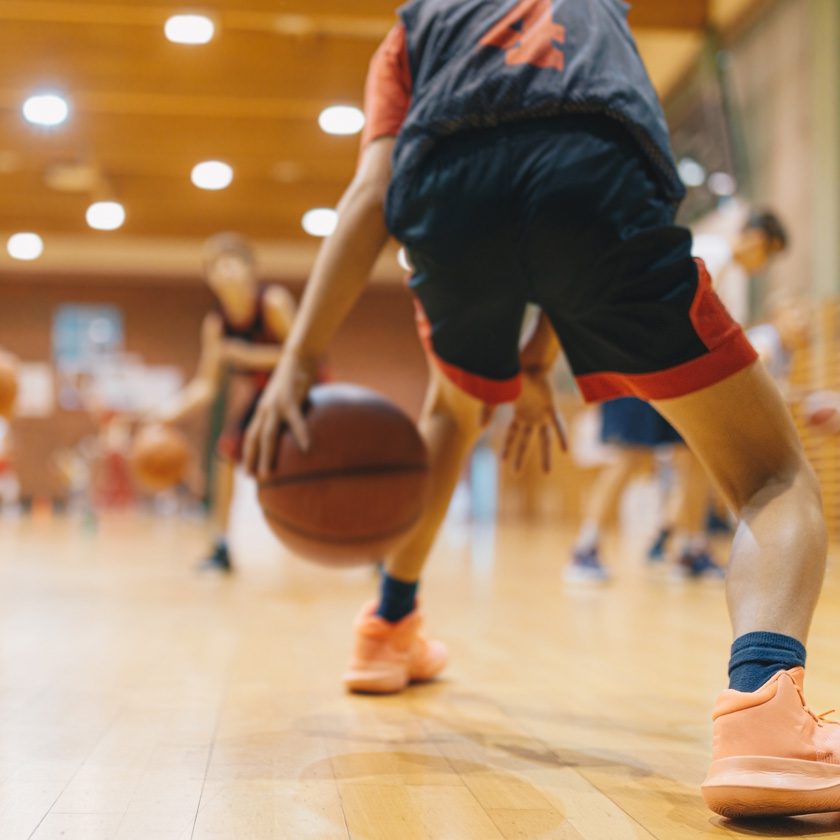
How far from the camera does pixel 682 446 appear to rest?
4488 millimetres

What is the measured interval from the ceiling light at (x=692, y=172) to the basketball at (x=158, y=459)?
4.89 meters

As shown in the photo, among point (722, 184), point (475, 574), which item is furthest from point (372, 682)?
point (722, 184)

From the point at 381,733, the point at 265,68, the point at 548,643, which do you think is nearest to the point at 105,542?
the point at 265,68

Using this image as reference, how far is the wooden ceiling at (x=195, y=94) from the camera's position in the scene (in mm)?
7016

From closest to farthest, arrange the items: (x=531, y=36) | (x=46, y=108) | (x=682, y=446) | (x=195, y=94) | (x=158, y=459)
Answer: (x=531, y=36) < (x=682, y=446) < (x=158, y=459) < (x=46, y=108) < (x=195, y=94)

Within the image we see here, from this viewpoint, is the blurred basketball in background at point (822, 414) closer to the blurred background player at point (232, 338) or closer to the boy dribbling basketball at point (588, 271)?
the blurred background player at point (232, 338)

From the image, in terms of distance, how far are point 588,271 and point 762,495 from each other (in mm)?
376

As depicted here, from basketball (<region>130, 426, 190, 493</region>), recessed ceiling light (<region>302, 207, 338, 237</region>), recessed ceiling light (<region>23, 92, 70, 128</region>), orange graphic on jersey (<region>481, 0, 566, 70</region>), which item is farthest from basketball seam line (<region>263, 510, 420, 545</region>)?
recessed ceiling light (<region>302, 207, 338, 237</region>)

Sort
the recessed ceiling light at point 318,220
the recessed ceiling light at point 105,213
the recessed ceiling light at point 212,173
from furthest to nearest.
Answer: the recessed ceiling light at point 318,220
the recessed ceiling light at point 105,213
the recessed ceiling light at point 212,173

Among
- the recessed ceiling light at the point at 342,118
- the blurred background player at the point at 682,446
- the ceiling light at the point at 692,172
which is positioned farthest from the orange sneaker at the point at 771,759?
the ceiling light at the point at 692,172

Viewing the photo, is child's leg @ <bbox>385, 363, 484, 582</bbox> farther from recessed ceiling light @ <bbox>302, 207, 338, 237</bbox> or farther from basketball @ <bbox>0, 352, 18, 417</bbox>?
recessed ceiling light @ <bbox>302, 207, 338, 237</bbox>

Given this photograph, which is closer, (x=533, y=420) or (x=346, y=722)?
(x=346, y=722)

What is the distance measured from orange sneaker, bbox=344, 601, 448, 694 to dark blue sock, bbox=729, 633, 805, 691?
87cm

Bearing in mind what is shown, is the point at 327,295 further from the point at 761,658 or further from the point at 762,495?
the point at 761,658
